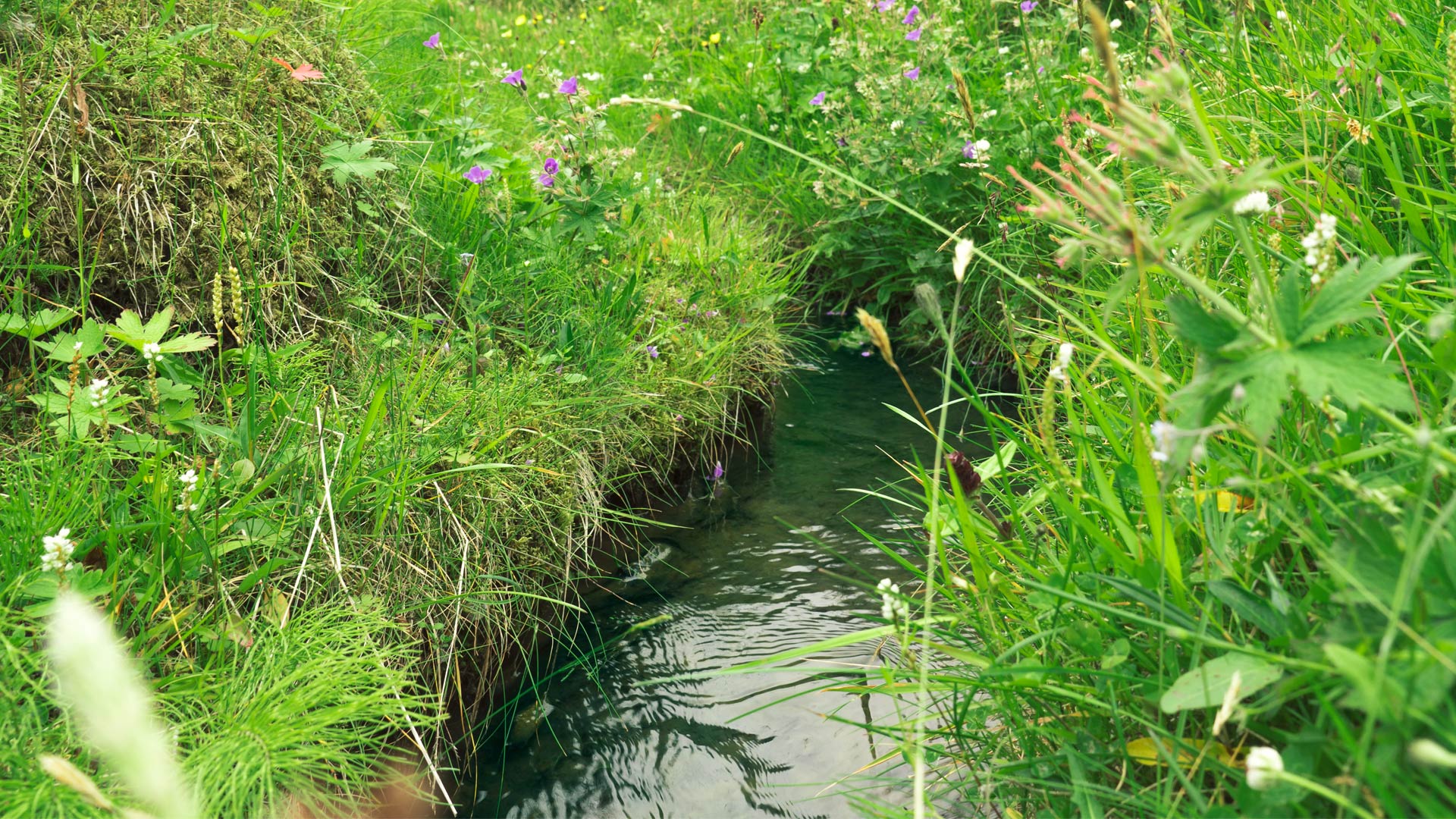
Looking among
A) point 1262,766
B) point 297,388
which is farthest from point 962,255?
point 297,388

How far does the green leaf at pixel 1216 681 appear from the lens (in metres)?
1.04

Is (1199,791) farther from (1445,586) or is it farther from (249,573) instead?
(249,573)

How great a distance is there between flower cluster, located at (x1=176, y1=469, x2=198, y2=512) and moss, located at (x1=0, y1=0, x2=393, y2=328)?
526 mm

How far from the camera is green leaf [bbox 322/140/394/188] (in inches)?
97.7

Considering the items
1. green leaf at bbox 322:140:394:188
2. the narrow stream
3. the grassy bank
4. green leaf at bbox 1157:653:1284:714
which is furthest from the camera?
green leaf at bbox 322:140:394:188

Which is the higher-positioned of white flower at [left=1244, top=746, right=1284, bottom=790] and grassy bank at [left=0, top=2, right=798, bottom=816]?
grassy bank at [left=0, top=2, right=798, bottom=816]

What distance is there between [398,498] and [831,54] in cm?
380

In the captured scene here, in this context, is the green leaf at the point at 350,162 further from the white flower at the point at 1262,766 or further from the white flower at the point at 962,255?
the white flower at the point at 1262,766

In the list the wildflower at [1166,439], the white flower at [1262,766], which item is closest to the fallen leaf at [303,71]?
the wildflower at [1166,439]

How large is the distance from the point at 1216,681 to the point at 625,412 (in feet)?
6.82

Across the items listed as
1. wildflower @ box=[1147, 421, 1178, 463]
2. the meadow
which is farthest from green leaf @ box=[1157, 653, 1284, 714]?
wildflower @ box=[1147, 421, 1178, 463]

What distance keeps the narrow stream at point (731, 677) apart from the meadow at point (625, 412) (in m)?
0.16

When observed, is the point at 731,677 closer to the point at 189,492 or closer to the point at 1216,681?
the point at 189,492

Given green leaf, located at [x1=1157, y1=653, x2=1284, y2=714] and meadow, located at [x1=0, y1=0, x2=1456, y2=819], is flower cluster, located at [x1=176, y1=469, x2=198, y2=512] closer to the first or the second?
meadow, located at [x1=0, y1=0, x2=1456, y2=819]
